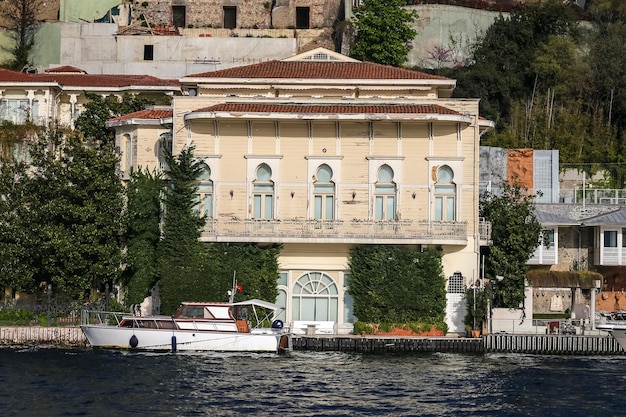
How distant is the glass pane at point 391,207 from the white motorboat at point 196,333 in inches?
280

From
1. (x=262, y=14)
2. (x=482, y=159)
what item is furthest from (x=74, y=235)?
(x=262, y=14)

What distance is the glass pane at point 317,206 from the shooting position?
53969mm

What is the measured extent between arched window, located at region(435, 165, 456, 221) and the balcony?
1.00 metres

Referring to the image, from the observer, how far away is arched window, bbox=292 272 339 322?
53625 millimetres

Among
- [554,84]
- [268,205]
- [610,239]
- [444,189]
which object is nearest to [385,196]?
[444,189]

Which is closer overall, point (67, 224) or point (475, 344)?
point (475, 344)

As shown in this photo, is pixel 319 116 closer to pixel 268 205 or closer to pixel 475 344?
pixel 268 205

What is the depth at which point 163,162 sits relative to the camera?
5594cm

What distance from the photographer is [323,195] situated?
5397 cm

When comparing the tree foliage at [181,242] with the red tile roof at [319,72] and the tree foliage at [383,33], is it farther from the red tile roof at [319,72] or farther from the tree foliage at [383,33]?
the tree foliage at [383,33]

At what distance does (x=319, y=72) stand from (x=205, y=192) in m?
8.98

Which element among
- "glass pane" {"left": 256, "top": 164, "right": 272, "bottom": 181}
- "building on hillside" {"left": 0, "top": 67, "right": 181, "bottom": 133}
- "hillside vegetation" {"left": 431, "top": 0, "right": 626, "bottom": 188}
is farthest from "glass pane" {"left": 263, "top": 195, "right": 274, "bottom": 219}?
"hillside vegetation" {"left": 431, "top": 0, "right": 626, "bottom": 188}

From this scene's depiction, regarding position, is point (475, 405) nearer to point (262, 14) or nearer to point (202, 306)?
point (202, 306)

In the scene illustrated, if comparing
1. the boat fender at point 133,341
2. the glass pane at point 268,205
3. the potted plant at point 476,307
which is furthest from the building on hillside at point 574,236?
the boat fender at point 133,341
